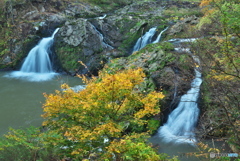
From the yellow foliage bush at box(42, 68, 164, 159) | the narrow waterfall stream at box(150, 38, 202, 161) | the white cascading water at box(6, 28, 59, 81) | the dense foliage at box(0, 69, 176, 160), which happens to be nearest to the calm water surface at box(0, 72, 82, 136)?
the white cascading water at box(6, 28, 59, 81)

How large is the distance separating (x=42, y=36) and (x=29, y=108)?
10.1 meters

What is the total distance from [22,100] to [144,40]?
10863mm

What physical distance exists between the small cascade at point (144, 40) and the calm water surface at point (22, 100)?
6001mm

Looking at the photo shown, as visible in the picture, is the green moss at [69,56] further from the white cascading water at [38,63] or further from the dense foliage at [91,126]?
the dense foliage at [91,126]

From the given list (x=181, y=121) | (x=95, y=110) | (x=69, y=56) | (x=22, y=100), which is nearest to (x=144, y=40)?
(x=69, y=56)

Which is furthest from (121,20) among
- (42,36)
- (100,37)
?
(42,36)

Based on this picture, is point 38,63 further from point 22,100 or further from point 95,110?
point 95,110

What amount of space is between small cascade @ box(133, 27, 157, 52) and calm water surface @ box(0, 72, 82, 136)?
600 centimetres

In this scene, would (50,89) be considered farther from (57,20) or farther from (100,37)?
(57,20)

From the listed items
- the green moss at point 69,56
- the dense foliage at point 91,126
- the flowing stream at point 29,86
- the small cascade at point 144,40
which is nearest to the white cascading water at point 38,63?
the flowing stream at point 29,86

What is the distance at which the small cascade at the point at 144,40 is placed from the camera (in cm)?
1784

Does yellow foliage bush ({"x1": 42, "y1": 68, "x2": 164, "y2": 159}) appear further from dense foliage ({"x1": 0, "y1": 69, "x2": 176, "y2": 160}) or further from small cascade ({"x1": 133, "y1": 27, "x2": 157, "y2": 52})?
small cascade ({"x1": 133, "y1": 27, "x2": 157, "y2": 52})

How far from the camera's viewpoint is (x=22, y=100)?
12.5 m

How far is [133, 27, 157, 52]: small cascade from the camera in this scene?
703 inches
